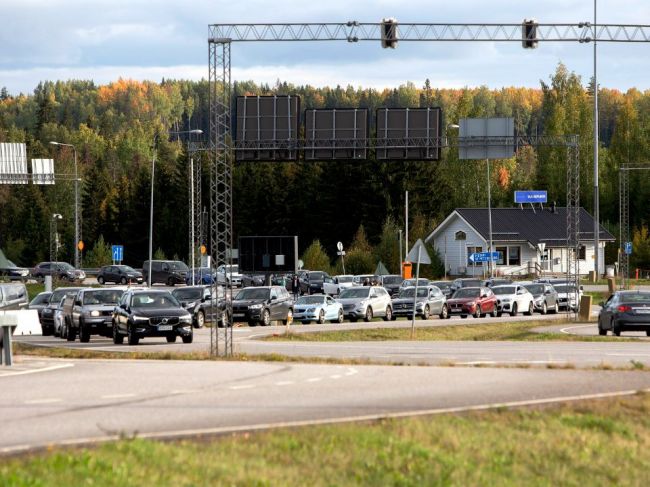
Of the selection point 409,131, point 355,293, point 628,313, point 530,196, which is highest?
point 409,131

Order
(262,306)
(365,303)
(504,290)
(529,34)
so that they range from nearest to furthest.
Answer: (529,34), (262,306), (365,303), (504,290)

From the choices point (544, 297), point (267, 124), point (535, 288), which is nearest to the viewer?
point (267, 124)

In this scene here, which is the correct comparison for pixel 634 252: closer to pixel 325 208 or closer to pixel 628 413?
pixel 325 208

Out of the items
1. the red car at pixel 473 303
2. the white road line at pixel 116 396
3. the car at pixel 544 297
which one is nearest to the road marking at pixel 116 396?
the white road line at pixel 116 396

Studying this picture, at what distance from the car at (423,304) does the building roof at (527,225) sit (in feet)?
160

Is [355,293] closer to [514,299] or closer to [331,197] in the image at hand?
[514,299]

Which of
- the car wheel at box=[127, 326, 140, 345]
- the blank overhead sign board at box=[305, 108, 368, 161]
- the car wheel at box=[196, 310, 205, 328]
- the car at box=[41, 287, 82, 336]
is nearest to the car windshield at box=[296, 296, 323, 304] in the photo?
the car wheel at box=[196, 310, 205, 328]

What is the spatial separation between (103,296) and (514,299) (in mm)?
26942

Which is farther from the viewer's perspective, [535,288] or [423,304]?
[535,288]

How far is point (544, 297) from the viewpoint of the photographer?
68.0 metres

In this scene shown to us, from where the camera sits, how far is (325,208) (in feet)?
433

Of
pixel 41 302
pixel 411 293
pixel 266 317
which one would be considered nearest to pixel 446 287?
pixel 411 293

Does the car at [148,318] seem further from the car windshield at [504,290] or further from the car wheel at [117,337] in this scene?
the car windshield at [504,290]

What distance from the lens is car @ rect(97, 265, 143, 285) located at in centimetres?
10138
